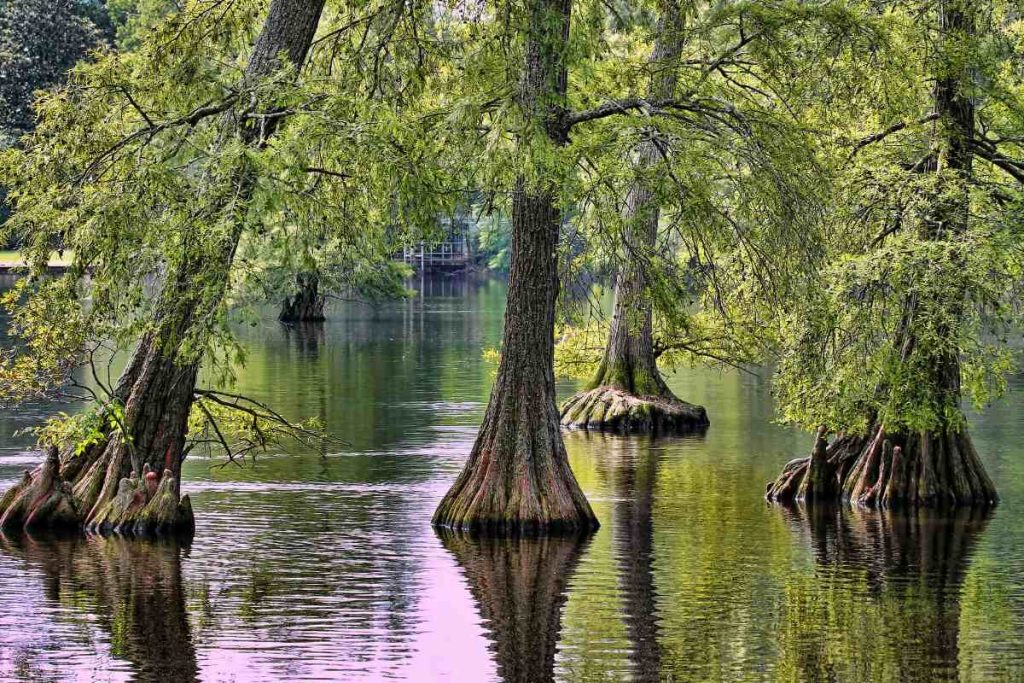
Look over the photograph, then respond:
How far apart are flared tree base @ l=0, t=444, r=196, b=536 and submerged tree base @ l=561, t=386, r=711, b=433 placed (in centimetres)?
1441

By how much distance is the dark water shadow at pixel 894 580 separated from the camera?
575 inches

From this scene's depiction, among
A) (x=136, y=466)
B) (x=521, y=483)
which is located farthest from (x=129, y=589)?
(x=521, y=483)

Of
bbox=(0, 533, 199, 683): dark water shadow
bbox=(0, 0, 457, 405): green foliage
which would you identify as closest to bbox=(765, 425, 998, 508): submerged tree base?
bbox=(0, 0, 457, 405): green foliage

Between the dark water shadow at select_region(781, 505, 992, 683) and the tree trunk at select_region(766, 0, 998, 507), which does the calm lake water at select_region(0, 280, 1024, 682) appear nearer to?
the dark water shadow at select_region(781, 505, 992, 683)

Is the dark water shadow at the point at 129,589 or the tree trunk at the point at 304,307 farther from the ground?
the tree trunk at the point at 304,307

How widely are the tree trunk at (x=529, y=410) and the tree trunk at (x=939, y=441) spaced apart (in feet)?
15.5

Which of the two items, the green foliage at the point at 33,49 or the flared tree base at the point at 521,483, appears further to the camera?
the green foliage at the point at 33,49

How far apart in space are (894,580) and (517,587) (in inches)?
165

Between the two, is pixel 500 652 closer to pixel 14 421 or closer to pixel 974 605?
pixel 974 605

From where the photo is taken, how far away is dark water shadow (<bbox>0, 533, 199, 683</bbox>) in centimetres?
1427

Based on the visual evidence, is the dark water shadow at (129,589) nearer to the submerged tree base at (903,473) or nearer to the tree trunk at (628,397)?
the submerged tree base at (903,473)

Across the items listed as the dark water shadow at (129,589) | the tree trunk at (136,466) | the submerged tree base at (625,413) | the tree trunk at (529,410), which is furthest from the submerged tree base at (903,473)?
the submerged tree base at (625,413)

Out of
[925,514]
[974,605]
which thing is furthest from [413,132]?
[925,514]

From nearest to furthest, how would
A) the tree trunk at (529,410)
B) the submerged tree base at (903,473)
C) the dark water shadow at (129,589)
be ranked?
the dark water shadow at (129,589) < the tree trunk at (529,410) < the submerged tree base at (903,473)
